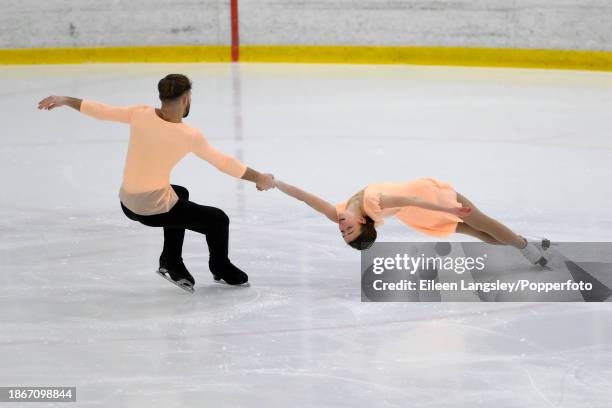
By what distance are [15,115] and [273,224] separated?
14.3 ft

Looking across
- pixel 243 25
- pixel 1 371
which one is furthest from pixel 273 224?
pixel 243 25

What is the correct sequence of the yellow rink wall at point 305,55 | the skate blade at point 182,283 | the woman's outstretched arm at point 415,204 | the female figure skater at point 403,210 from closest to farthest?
the woman's outstretched arm at point 415,204 → the female figure skater at point 403,210 → the skate blade at point 182,283 → the yellow rink wall at point 305,55

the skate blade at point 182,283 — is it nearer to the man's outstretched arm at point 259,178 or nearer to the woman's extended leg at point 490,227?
the man's outstretched arm at point 259,178

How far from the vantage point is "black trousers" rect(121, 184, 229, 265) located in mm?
4684

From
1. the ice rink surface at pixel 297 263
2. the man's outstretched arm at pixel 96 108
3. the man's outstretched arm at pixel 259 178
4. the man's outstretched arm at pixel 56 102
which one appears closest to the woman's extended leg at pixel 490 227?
the ice rink surface at pixel 297 263

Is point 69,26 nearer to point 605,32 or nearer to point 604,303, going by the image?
point 605,32

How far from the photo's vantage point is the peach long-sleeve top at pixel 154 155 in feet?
14.8

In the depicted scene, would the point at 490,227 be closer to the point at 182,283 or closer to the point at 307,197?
the point at 307,197

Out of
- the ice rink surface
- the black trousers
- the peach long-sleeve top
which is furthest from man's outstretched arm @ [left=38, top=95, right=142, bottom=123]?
the ice rink surface

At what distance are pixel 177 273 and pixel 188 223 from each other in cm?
30

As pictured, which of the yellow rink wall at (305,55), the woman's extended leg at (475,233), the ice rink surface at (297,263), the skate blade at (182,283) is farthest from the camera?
the yellow rink wall at (305,55)

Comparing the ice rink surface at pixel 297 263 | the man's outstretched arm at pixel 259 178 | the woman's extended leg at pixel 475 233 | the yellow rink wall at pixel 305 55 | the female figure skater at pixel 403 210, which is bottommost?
the yellow rink wall at pixel 305 55

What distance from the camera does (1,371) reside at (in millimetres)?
3992

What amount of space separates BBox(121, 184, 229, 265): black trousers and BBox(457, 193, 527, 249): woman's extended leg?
108cm
